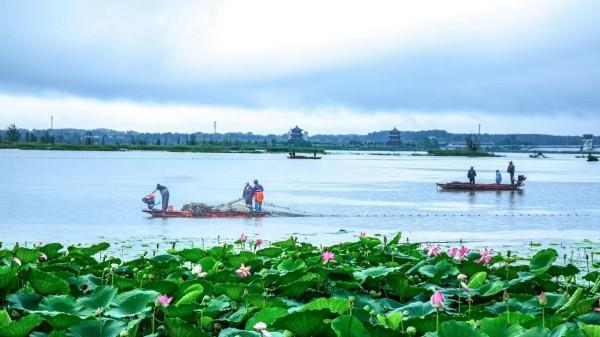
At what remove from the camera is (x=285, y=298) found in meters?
4.50

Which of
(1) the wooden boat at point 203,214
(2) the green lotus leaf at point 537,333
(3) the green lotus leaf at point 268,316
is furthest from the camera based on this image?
(1) the wooden boat at point 203,214

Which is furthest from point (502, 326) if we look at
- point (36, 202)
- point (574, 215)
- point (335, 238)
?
point (36, 202)

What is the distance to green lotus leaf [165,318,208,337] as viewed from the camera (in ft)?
10.9

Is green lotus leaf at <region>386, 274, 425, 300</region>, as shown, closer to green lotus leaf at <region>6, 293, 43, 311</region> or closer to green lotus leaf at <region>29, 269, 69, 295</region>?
green lotus leaf at <region>29, 269, 69, 295</region>

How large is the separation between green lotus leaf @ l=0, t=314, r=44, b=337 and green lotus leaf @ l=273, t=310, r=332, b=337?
1024mm

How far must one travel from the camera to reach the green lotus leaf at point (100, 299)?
3.85m

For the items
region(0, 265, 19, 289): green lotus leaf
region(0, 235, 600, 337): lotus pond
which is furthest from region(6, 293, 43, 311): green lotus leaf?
region(0, 265, 19, 289): green lotus leaf

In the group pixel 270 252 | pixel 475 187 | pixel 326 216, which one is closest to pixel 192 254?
pixel 270 252

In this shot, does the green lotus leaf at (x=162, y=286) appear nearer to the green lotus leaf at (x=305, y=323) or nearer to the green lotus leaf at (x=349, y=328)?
the green lotus leaf at (x=305, y=323)

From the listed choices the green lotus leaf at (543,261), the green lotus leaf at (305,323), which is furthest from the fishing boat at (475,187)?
the green lotus leaf at (305,323)

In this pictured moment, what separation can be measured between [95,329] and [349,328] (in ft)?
3.65

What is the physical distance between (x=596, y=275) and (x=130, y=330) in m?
4.03

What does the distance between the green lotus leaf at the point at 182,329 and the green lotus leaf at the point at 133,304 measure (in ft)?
1.51

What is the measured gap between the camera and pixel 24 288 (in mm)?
4297
